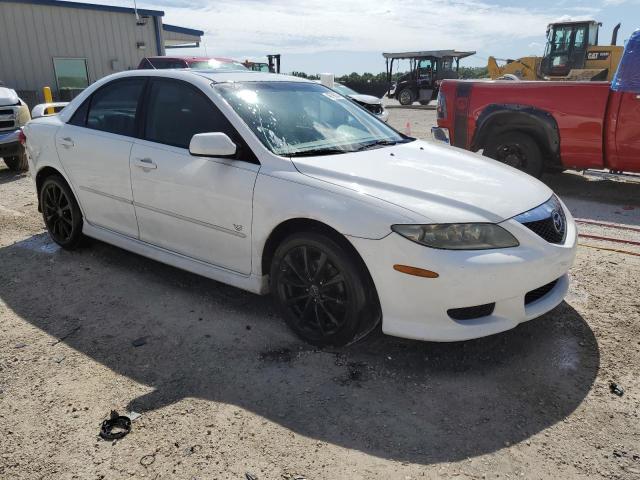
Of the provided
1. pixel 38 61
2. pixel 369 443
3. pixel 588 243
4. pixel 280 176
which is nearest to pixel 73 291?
pixel 280 176

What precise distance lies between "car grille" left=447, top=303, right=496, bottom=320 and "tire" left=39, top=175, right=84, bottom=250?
348cm

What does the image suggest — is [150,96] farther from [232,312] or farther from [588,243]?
[588,243]

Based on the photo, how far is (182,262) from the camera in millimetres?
3820

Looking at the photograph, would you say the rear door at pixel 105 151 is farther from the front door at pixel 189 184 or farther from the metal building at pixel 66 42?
the metal building at pixel 66 42

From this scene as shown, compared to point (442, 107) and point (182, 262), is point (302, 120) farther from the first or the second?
point (442, 107)

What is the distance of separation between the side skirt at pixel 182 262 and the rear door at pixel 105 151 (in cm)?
7

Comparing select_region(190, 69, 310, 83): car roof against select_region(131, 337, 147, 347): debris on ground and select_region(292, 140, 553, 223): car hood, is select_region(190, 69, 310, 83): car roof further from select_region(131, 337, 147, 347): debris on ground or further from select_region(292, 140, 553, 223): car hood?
select_region(131, 337, 147, 347): debris on ground

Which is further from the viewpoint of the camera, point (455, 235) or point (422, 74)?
point (422, 74)

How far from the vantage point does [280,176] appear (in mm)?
3164

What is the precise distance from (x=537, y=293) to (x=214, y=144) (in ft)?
6.95

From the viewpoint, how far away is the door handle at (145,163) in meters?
3.81

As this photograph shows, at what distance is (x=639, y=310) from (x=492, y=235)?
65.2 inches

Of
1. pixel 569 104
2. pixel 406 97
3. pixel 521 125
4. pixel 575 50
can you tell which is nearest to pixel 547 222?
pixel 569 104

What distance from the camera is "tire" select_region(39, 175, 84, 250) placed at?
4719 mm
